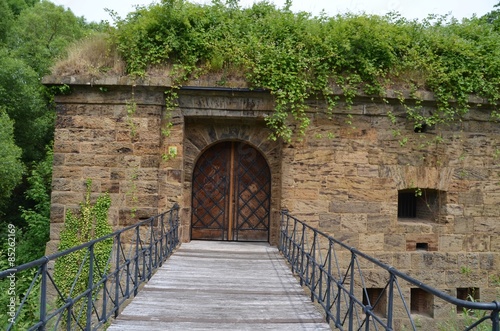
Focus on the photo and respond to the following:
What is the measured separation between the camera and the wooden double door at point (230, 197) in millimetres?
8367

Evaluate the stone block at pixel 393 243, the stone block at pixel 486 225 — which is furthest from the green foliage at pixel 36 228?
the stone block at pixel 486 225

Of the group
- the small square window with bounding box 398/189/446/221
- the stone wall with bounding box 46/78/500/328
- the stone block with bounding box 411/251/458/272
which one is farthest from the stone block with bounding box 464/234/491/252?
the small square window with bounding box 398/189/446/221

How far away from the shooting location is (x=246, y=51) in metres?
7.52

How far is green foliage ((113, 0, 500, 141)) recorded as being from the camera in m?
7.40

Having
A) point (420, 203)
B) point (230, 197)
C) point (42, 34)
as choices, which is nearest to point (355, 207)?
point (420, 203)

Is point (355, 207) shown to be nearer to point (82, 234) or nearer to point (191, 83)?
point (191, 83)

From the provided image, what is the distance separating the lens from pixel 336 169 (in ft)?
25.2

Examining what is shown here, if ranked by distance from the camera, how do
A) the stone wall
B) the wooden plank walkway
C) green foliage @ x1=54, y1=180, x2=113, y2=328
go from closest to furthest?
the wooden plank walkway
green foliage @ x1=54, y1=180, x2=113, y2=328
the stone wall

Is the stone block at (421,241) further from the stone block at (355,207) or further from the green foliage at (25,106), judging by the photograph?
the green foliage at (25,106)

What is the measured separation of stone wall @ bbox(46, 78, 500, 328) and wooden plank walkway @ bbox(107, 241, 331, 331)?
1552 mm

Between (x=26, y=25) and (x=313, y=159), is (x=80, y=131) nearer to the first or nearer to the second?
(x=313, y=159)

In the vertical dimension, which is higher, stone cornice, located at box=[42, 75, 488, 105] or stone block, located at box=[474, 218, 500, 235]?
stone cornice, located at box=[42, 75, 488, 105]

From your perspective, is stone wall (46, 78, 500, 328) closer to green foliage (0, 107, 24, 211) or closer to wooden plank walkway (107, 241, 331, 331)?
wooden plank walkway (107, 241, 331, 331)

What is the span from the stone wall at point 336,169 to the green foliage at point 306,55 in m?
0.36
